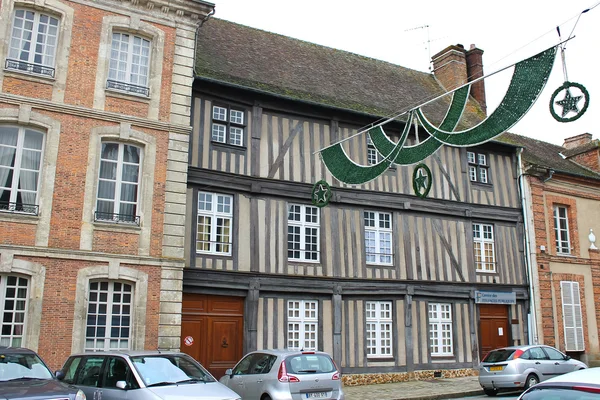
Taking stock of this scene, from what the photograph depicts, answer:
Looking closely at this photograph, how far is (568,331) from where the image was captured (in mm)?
19297

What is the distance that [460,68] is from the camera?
22.7 m

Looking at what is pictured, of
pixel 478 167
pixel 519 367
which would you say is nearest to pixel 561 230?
pixel 478 167

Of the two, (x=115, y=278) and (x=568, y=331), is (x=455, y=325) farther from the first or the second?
(x=115, y=278)

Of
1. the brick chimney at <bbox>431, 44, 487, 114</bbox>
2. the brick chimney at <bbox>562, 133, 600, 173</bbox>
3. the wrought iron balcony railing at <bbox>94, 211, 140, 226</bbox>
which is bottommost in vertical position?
the wrought iron balcony railing at <bbox>94, 211, 140, 226</bbox>

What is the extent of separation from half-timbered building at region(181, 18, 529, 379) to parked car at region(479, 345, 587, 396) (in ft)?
10.3

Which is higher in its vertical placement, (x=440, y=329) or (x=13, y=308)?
(x=13, y=308)

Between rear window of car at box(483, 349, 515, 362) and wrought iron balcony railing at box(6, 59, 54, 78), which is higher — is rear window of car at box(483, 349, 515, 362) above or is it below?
below

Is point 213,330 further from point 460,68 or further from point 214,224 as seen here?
point 460,68

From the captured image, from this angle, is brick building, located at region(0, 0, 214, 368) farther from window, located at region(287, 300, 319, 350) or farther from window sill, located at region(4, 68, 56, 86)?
window, located at region(287, 300, 319, 350)

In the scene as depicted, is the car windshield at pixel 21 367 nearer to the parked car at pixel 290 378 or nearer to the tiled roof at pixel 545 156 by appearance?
the parked car at pixel 290 378

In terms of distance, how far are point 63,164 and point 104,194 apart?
1049mm

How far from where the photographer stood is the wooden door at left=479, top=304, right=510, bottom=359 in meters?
18.3

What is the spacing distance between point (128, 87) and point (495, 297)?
12698 mm

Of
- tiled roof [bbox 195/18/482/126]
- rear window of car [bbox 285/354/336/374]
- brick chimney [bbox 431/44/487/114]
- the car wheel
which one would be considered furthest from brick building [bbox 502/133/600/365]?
rear window of car [bbox 285/354/336/374]
